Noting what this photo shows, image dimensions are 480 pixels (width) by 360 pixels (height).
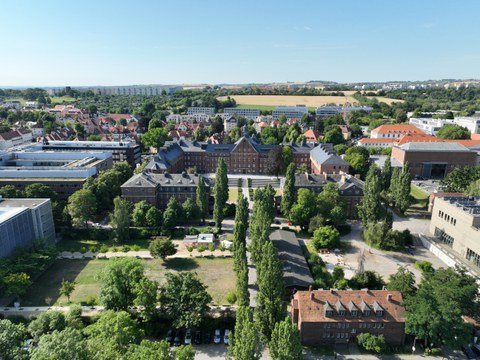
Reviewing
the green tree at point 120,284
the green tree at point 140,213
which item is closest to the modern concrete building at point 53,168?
the green tree at point 140,213

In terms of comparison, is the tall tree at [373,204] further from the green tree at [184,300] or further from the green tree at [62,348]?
the green tree at [62,348]

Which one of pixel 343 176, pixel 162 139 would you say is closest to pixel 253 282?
pixel 343 176

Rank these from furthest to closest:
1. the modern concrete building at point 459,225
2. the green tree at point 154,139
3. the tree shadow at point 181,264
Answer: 1. the green tree at point 154,139
2. the tree shadow at point 181,264
3. the modern concrete building at point 459,225

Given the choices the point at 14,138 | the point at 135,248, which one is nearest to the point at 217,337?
the point at 135,248

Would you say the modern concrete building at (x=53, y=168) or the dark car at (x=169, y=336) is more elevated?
the modern concrete building at (x=53, y=168)

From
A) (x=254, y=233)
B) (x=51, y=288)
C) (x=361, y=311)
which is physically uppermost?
(x=254, y=233)

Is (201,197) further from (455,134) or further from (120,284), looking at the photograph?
(455,134)

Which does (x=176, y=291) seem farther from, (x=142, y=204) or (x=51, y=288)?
(x=142, y=204)
